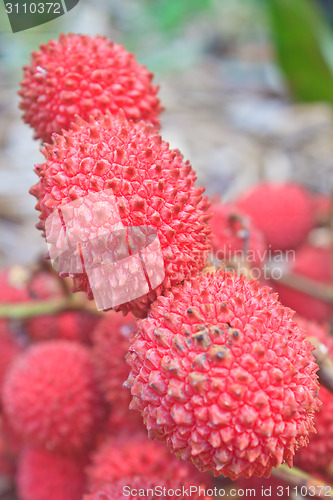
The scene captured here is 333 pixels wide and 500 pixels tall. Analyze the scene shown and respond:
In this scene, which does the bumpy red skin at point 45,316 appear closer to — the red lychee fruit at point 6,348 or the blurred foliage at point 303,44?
the red lychee fruit at point 6,348

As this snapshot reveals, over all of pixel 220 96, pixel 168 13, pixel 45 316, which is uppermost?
pixel 168 13

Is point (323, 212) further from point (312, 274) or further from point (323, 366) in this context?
point (323, 366)

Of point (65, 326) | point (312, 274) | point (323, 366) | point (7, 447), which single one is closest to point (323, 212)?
point (312, 274)

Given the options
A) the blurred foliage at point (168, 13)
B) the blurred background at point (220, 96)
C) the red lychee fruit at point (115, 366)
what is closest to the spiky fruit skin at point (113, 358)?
the red lychee fruit at point (115, 366)

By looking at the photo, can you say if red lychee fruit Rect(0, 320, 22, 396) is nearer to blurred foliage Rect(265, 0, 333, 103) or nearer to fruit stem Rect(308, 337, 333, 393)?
fruit stem Rect(308, 337, 333, 393)

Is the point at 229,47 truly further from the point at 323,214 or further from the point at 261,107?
the point at 323,214

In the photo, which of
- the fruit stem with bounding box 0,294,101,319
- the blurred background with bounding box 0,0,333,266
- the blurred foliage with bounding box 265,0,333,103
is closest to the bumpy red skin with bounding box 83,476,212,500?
the fruit stem with bounding box 0,294,101,319
